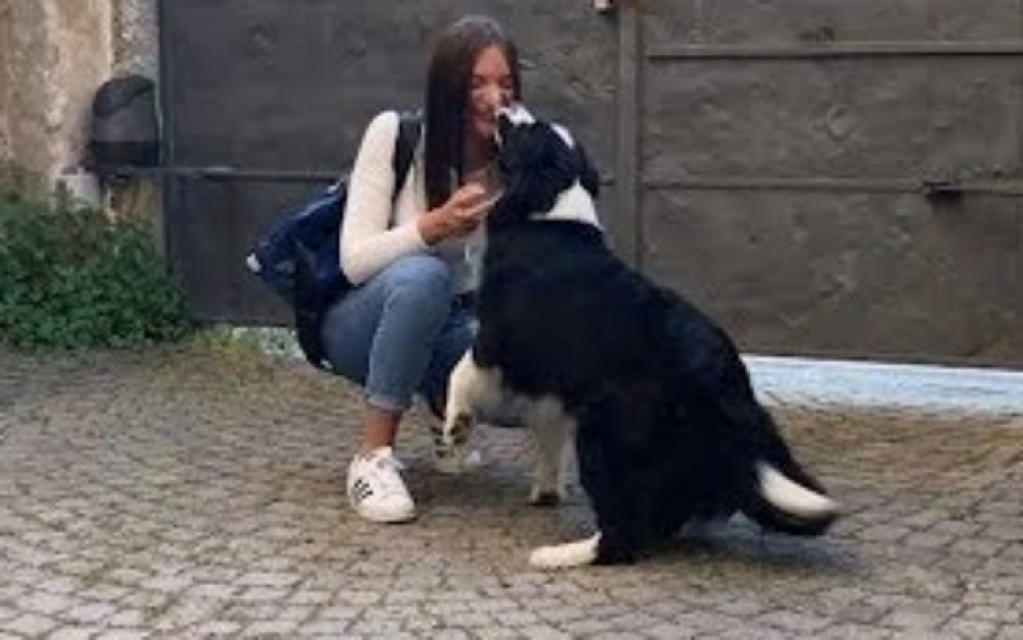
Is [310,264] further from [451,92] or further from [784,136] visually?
[784,136]

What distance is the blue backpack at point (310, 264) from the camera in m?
4.77

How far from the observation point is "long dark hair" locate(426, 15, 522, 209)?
451 cm

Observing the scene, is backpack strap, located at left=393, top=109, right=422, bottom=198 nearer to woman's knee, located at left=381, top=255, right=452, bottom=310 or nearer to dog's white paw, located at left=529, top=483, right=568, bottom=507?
woman's knee, located at left=381, top=255, right=452, bottom=310

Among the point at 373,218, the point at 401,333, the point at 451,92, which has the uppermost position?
the point at 451,92

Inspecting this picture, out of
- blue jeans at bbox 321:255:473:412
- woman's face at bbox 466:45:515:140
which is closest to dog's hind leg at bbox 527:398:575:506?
blue jeans at bbox 321:255:473:412

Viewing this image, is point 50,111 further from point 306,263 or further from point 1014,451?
point 1014,451

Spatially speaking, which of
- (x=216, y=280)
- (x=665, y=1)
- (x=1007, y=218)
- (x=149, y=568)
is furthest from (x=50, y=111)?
(x=1007, y=218)

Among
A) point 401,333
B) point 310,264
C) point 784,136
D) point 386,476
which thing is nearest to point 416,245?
point 401,333

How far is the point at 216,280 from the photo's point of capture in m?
7.20

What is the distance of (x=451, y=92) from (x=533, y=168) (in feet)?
1.41

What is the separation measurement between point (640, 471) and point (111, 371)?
3190 mm

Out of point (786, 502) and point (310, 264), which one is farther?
point (310, 264)

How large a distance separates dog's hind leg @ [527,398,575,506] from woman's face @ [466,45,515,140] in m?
0.76

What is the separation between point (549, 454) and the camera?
4.72m
